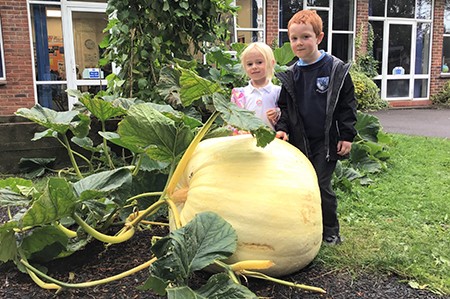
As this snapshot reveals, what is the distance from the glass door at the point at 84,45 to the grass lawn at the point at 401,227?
6.98 meters

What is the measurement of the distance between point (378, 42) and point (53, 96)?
9940 mm

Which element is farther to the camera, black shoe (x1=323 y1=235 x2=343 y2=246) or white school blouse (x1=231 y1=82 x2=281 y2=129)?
white school blouse (x1=231 y1=82 x2=281 y2=129)

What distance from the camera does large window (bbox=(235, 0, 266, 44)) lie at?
12.0 meters

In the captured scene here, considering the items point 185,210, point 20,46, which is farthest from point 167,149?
point 20,46

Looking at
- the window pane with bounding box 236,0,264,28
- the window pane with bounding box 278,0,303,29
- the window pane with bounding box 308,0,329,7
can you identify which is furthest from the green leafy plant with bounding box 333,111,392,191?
the window pane with bounding box 308,0,329,7

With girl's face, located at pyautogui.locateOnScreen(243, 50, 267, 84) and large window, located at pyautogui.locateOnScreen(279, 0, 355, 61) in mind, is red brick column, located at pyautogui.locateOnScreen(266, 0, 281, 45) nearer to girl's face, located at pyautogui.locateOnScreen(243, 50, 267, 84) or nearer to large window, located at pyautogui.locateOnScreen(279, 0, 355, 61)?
large window, located at pyautogui.locateOnScreen(279, 0, 355, 61)

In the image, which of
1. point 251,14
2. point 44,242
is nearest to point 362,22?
point 251,14

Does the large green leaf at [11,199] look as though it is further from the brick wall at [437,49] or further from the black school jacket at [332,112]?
the brick wall at [437,49]

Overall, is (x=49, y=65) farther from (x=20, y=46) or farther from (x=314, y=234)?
(x=314, y=234)

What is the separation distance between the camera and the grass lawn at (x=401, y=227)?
2.21 m

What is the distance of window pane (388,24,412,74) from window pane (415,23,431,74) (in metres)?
0.41

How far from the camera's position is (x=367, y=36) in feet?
44.3

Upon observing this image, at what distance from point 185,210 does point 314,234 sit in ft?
1.95

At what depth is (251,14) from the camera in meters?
12.0
